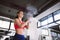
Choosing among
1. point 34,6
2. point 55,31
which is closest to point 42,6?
point 34,6

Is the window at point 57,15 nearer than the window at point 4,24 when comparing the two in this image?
Yes

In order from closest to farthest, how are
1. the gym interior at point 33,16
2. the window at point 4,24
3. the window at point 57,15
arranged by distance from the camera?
the gym interior at point 33,16 → the window at point 57,15 → the window at point 4,24

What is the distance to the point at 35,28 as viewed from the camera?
4285mm

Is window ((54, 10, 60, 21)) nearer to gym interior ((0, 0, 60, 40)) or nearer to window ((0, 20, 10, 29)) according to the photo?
gym interior ((0, 0, 60, 40))

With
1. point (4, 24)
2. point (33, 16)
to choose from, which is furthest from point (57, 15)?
point (4, 24)

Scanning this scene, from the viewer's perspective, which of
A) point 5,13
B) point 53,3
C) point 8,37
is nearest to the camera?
point 53,3

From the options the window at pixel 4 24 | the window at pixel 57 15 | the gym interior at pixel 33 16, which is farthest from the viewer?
the window at pixel 4 24

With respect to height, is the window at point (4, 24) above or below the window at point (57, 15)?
below

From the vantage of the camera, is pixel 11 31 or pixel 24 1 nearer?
pixel 24 1

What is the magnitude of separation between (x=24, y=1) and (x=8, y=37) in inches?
73.1

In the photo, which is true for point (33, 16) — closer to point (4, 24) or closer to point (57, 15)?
point (57, 15)

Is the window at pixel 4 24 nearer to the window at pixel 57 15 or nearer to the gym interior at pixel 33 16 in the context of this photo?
the gym interior at pixel 33 16

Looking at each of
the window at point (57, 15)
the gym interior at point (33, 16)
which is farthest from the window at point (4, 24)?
the window at point (57, 15)

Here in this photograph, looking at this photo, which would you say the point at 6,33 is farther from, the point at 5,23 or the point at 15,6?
the point at 15,6
